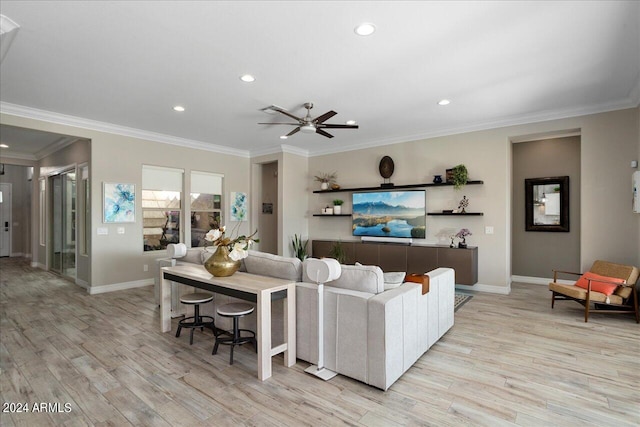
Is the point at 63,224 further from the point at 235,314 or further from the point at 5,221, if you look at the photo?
the point at 235,314

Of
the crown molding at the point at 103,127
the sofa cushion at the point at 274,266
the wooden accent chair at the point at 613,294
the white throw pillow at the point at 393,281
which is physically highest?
the crown molding at the point at 103,127

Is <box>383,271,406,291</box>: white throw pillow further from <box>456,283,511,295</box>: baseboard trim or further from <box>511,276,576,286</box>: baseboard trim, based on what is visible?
<box>511,276,576,286</box>: baseboard trim

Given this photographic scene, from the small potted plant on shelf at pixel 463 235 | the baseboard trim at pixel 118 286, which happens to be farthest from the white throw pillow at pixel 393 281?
the baseboard trim at pixel 118 286

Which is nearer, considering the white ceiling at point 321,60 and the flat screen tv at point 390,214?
the white ceiling at point 321,60

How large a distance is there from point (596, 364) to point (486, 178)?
10.5ft

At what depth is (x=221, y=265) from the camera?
9.78 ft

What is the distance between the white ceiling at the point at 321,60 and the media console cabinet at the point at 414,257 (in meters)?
2.10

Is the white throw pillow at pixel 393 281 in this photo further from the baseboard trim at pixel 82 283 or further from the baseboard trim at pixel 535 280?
Answer: the baseboard trim at pixel 82 283

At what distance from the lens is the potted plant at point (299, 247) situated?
7.07 meters

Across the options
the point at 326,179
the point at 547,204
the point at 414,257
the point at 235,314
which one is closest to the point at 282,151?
the point at 326,179

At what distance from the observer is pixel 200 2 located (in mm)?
2336

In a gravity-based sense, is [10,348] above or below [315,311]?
below

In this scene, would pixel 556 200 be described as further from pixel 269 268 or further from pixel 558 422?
pixel 269 268

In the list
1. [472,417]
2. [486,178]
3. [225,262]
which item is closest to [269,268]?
[225,262]
